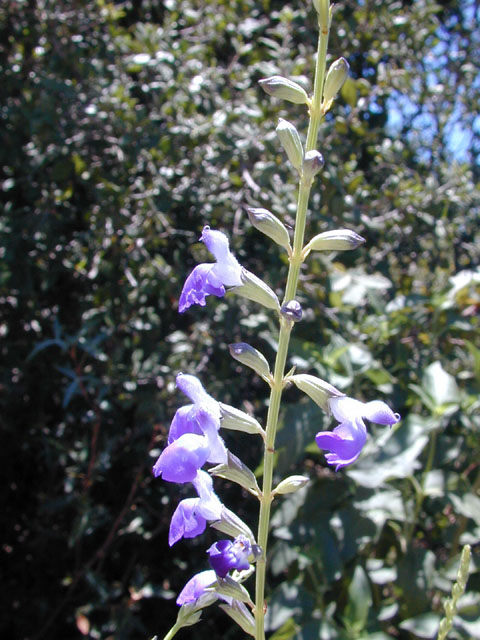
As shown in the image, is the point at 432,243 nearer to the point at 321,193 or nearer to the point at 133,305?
the point at 321,193

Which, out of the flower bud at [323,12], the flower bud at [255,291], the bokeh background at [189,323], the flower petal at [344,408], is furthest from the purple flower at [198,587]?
the bokeh background at [189,323]

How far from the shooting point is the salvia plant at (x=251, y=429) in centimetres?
79

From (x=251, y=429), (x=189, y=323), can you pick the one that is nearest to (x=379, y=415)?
(x=251, y=429)

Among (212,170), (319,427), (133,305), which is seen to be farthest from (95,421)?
(212,170)

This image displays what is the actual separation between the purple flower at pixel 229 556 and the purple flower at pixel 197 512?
1.5 inches

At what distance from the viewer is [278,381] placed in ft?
2.64

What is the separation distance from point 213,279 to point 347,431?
28 centimetres

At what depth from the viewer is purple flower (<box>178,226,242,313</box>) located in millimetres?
900

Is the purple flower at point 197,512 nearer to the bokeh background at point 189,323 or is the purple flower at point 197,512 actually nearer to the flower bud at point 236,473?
the flower bud at point 236,473

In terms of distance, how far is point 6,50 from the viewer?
9.29ft

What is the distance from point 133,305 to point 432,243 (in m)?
1.46

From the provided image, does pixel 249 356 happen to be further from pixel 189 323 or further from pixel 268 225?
pixel 189 323

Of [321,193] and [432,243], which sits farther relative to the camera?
[432,243]

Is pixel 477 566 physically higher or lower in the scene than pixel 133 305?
lower
